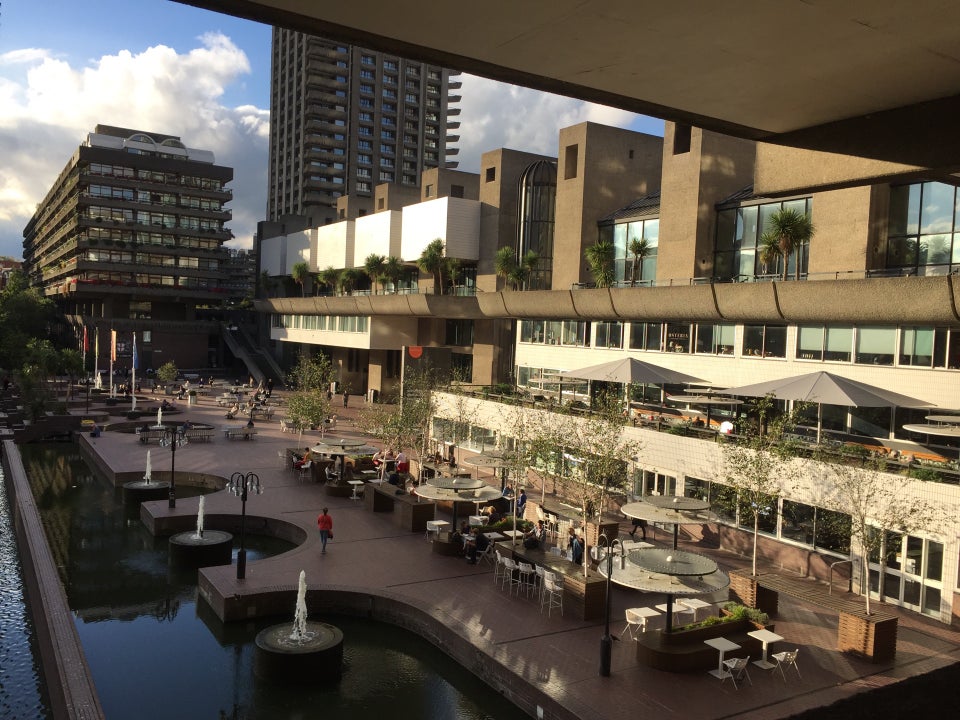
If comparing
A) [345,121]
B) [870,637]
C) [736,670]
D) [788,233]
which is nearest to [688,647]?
[736,670]

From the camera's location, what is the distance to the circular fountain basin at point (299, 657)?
1466cm

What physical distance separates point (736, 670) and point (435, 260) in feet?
139

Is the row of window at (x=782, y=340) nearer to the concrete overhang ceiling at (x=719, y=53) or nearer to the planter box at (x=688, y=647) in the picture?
the planter box at (x=688, y=647)

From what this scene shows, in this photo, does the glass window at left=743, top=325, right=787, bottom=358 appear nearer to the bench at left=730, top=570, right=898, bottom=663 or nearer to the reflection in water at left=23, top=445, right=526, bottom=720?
the bench at left=730, top=570, right=898, bottom=663

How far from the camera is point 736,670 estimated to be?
14414 mm

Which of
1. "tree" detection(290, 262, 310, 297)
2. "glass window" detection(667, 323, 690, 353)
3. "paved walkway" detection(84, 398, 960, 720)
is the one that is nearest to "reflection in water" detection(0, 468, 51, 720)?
"paved walkway" detection(84, 398, 960, 720)

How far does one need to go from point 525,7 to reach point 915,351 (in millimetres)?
21970

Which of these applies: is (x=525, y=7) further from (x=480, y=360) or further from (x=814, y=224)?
(x=480, y=360)

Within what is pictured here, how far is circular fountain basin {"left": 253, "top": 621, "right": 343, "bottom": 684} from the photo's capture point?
1466 cm

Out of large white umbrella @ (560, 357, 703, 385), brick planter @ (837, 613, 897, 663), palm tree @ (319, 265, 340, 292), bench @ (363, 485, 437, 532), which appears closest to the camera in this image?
brick planter @ (837, 613, 897, 663)

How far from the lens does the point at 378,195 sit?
6819 cm

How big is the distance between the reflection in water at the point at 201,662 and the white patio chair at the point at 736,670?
407 centimetres

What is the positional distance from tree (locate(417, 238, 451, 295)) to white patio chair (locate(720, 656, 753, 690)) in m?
42.0

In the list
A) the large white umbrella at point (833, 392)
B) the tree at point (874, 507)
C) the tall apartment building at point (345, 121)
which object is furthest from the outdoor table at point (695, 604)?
the tall apartment building at point (345, 121)
